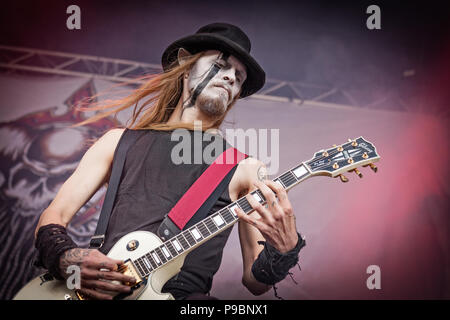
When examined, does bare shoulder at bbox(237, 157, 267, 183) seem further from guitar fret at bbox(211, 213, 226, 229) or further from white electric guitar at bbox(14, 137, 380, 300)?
guitar fret at bbox(211, 213, 226, 229)

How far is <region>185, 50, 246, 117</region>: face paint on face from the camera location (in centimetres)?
261

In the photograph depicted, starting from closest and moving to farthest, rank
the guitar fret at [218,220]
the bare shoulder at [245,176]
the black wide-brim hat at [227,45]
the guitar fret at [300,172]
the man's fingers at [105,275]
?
the man's fingers at [105,275] → the guitar fret at [218,220] → the guitar fret at [300,172] → the bare shoulder at [245,176] → the black wide-brim hat at [227,45]

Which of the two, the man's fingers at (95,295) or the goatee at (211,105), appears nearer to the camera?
the man's fingers at (95,295)

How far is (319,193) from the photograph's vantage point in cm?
370

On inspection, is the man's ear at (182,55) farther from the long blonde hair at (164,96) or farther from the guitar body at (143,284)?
the guitar body at (143,284)

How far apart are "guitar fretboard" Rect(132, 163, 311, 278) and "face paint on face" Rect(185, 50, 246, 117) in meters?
0.66

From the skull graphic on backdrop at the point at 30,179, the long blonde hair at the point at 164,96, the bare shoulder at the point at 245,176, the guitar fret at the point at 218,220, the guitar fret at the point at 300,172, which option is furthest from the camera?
the skull graphic on backdrop at the point at 30,179

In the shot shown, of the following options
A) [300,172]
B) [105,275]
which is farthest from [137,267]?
[300,172]

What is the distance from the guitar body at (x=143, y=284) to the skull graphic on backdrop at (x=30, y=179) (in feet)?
4.45

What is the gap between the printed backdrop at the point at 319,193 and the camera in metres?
3.39

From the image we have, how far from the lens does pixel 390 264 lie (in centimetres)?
357

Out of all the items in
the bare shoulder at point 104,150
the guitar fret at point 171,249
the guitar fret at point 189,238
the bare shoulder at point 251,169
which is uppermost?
the bare shoulder at point 104,150

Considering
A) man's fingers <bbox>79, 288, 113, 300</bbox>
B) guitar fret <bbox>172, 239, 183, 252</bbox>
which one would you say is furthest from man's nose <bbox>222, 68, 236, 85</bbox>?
man's fingers <bbox>79, 288, 113, 300</bbox>

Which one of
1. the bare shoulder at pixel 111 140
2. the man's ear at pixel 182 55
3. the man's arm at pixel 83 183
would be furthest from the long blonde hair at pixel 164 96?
the man's arm at pixel 83 183
